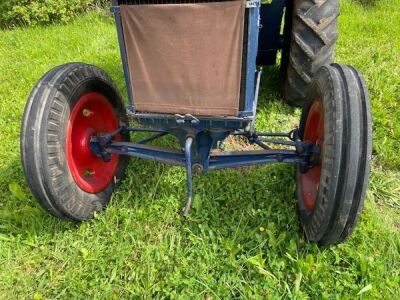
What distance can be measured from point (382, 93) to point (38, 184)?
309cm

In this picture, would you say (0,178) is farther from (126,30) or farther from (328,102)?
(328,102)

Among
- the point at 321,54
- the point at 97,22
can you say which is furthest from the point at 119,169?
the point at 97,22

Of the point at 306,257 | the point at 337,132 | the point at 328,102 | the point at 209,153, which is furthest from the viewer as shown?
the point at 209,153

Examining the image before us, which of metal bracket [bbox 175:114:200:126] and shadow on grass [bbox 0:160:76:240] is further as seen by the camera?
shadow on grass [bbox 0:160:76:240]

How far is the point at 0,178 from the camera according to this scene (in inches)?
124

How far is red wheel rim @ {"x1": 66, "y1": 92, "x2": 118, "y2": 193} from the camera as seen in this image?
8.38 ft

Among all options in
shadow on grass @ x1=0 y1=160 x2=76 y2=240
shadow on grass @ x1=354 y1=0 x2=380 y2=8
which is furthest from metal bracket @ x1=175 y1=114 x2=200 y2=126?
shadow on grass @ x1=354 y1=0 x2=380 y2=8

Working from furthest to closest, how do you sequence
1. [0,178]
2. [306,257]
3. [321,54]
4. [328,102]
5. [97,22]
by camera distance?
[97,22]
[0,178]
[321,54]
[306,257]
[328,102]

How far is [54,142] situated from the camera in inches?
90.4

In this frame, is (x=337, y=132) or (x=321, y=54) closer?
(x=337, y=132)

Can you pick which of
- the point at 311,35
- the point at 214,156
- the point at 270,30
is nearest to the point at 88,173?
the point at 214,156

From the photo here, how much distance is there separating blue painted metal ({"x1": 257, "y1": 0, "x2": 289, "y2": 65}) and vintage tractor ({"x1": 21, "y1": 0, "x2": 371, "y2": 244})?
57 centimetres

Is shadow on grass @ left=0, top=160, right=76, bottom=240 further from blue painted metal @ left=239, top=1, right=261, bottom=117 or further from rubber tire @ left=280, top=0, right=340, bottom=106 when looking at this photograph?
rubber tire @ left=280, top=0, right=340, bottom=106

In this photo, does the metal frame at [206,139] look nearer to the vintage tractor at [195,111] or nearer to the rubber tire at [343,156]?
the vintage tractor at [195,111]
